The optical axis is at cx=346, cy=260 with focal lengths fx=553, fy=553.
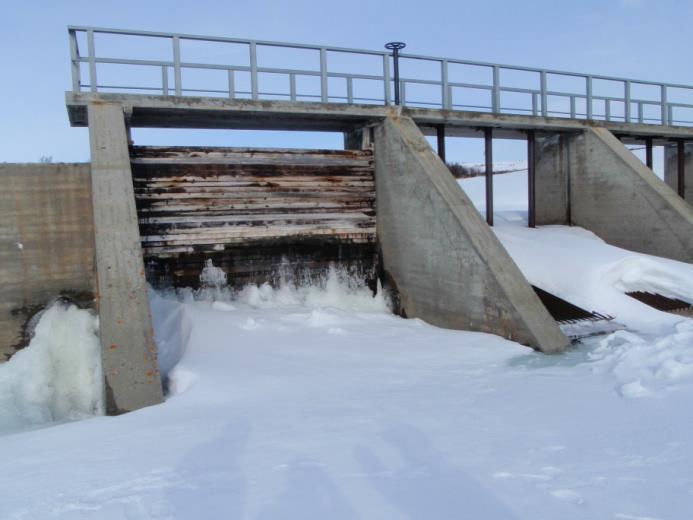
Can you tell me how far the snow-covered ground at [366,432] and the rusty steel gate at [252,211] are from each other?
5.78ft

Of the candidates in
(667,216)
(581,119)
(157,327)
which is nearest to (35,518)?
(157,327)

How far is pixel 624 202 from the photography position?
12359 millimetres

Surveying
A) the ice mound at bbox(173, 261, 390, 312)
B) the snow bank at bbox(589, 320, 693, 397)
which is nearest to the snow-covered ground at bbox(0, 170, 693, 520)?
the snow bank at bbox(589, 320, 693, 397)

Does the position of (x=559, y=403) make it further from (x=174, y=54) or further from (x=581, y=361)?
(x=174, y=54)

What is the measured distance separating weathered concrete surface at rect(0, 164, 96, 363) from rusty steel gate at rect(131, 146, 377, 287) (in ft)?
4.08

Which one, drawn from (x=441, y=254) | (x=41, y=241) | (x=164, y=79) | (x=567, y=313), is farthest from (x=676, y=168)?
(x=41, y=241)

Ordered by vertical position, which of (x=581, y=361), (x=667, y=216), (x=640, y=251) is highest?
(x=667, y=216)

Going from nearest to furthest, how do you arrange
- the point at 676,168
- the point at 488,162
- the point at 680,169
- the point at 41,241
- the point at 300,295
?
1. the point at 41,241
2. the point at 300,295
3. the point at 488,162
4. the point at 680,169
5. the point at 676,168

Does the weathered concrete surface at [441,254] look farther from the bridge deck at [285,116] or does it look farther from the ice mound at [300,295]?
the bridge deck at [285,116]

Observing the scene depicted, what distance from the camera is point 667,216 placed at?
11594 millimetres

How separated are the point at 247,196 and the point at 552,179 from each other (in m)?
7.83

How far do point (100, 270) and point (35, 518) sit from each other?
11.4 ft

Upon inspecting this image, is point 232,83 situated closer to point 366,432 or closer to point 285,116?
point 285,116

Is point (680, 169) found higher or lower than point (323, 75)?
lower
